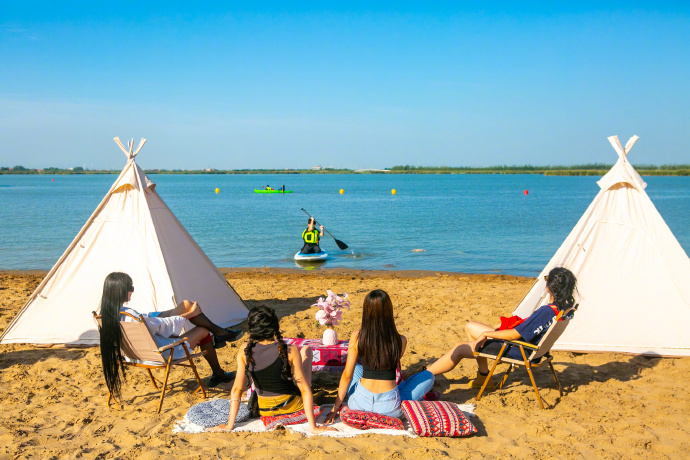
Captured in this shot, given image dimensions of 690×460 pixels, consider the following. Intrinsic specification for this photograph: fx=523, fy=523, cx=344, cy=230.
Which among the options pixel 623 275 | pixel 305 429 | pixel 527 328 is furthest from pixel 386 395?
pixel 623 275

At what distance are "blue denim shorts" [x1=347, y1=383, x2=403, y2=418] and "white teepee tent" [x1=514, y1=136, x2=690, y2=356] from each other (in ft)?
8.94

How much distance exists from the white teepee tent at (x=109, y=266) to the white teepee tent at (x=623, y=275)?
450 centimetres

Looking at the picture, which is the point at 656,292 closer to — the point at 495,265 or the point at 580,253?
the point at 580,253

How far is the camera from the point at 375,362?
4090mm

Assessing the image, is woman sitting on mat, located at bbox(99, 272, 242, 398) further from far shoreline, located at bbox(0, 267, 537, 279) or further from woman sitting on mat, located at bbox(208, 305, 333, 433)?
far shoreline, located at bbox(0, 267, 537, 279)

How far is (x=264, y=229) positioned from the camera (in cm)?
2567

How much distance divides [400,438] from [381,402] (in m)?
0.32

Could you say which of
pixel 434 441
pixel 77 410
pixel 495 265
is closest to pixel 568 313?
pixel 434 441

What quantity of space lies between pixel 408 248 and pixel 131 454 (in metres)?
15.8

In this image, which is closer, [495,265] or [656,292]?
[656,292]

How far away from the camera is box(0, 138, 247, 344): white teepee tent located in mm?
6590

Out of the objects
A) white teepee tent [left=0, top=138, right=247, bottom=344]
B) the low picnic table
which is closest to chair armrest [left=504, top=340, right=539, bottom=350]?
the low picnic table

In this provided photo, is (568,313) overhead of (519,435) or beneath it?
overhead

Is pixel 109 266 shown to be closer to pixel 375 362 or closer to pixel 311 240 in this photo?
pixel 375 362
